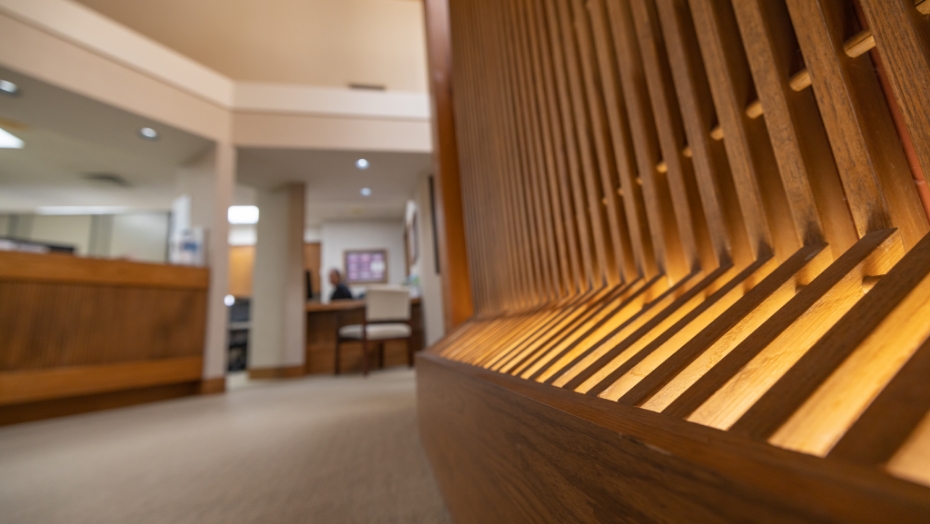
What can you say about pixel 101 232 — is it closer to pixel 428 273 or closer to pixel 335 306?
pixel 335 306

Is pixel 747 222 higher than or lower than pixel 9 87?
lower

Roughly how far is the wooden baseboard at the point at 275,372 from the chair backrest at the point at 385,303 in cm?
118

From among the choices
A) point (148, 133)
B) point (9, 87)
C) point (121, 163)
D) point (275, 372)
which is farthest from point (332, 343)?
point (9, 87)

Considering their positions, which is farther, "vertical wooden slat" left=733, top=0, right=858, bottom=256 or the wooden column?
the wooden column

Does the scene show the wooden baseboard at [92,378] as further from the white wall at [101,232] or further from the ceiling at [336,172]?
the white wall at [101,232]

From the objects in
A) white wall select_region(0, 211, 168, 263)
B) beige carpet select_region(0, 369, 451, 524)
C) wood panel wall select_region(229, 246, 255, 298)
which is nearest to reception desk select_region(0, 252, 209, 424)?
beige carpet select_region(0, 369, 451, 524)

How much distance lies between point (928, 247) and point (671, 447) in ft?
0.91

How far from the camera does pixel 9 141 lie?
449cm

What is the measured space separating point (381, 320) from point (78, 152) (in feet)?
12.7

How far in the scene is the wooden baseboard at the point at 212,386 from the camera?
394 centimetres

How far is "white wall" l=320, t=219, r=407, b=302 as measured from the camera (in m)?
8.86

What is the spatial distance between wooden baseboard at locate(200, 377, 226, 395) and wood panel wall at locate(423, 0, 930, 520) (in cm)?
384

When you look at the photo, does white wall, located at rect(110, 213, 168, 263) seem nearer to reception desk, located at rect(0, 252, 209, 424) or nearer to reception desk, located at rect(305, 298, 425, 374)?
reception desk, located at rect(305, 298, 425, 374)

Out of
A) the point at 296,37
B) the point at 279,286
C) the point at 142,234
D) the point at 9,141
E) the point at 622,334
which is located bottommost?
the point at 622,334
